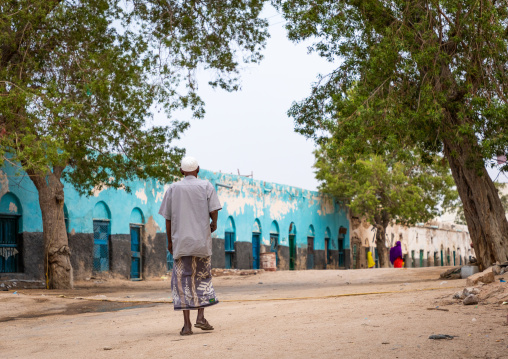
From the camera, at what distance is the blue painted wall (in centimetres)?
1898

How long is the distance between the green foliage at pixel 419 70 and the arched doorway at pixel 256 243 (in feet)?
57.3

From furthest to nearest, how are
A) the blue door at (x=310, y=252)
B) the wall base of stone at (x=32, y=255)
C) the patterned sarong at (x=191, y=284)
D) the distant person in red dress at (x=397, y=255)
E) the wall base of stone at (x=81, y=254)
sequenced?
the blue door at (x=310, y=252), the distant person in red dress at (x=397, y=255), the wall base of stone at (x=81, y=254), the wall base of stone at (x=32, y=255), the patterned sarong at (x=191, y=284)

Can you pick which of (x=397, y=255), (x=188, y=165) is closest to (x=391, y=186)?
(x=397, y=255)

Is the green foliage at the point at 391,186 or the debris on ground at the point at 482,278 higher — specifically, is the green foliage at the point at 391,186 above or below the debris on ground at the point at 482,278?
above

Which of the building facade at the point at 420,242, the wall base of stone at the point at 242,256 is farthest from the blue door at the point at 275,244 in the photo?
the building facade at the point at 420,242

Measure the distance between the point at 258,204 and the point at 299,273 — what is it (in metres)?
8.46

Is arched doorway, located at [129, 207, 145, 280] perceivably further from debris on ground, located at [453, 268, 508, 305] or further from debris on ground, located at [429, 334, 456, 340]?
debris on ground, located at [429, 334, 456, 340]

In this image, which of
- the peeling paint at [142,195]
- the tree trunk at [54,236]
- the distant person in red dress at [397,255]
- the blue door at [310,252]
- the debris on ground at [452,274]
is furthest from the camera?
the blue door at [310,252]

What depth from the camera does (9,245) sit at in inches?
730

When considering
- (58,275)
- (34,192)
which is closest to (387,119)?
(58,275)

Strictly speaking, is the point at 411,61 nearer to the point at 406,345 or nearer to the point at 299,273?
the point at 406,345

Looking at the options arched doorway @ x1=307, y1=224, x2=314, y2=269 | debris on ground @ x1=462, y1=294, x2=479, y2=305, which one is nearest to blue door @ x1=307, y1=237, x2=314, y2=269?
arched doorway @ x1=307, y1=224, x2=314, y2=269

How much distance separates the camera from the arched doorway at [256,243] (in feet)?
104

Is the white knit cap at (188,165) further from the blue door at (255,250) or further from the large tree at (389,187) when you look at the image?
the large tree at (389,187)
